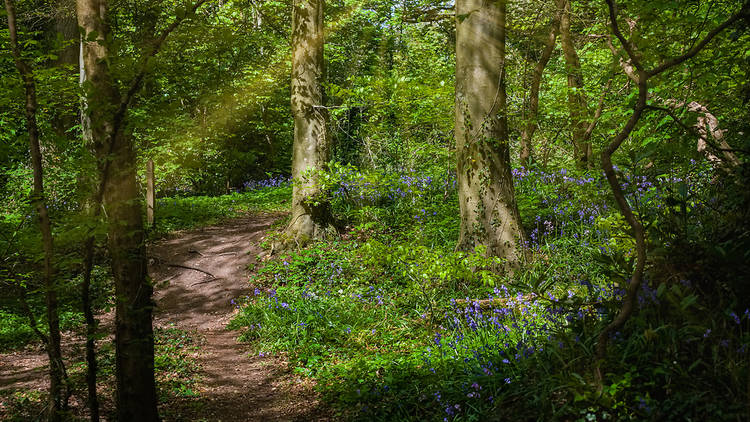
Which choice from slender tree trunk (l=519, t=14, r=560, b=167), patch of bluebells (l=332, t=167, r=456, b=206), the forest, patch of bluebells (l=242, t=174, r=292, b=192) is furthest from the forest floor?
patch of bluebells (l=242, t=174, r=292, b=192)

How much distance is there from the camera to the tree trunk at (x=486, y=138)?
5.99m

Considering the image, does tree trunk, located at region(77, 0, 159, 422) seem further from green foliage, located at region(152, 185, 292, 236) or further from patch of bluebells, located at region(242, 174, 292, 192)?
patch of bluebells, located at region(242, 174, 292, 192)

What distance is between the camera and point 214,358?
19.3 feet

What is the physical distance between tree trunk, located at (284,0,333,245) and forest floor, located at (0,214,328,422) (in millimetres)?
1570

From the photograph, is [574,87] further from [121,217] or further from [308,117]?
[121,217]

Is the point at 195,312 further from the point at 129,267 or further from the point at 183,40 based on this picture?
the point at 183,40

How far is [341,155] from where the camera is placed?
15977 millimetres

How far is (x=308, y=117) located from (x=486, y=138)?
13.9ft

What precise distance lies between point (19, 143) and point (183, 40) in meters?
1.53

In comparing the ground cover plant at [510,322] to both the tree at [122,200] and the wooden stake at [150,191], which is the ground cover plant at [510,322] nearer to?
the tree at [122,200]

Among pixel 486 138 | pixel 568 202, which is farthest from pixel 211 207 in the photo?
pixel 568 202

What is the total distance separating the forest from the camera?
2645 mm

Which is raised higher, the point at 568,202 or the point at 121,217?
the point at 121,217

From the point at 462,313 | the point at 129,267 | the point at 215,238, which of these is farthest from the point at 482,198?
the point at 215,238
